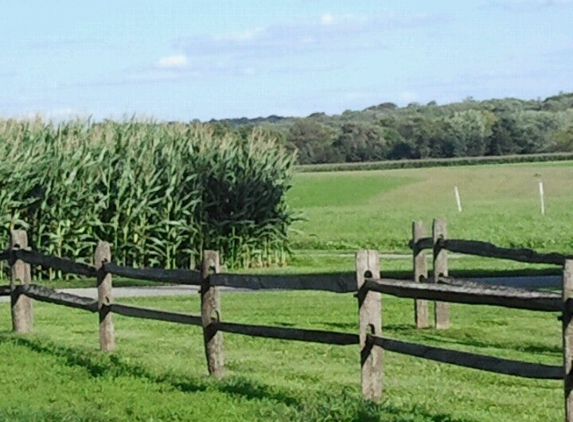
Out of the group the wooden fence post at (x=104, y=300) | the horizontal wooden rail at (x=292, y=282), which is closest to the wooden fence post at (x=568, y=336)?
the horizontal wooden rail at (x=292, y=282)

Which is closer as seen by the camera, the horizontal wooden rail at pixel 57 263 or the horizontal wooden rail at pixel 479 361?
the horizontal wooden rail at pixel 479 361

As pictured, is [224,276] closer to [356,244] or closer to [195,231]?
[195,231]

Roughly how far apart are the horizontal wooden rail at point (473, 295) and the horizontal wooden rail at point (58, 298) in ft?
17.4

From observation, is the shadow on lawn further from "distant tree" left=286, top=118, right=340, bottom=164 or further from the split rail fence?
"distant tree" left=286, top=118, right=340, bottom=164

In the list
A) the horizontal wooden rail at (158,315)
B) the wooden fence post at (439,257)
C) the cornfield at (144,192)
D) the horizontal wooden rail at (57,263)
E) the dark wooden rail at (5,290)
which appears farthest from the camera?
the cornfield at (144,192)

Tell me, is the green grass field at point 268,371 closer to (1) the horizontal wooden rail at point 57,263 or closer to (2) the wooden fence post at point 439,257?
(2) the wooden fence post at point 439,257

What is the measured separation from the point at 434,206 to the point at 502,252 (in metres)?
44.9

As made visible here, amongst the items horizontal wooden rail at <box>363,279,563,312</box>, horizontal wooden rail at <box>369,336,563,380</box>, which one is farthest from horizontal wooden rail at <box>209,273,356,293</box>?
horizontal wooden rail at <box>369,336,563,380</box>

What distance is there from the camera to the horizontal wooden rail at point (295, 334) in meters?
11.7

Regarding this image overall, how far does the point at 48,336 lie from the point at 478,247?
5.37 meters

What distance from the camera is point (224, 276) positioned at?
1286cm

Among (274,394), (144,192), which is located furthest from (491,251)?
(144,192)

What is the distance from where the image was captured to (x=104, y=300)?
50.6 feet

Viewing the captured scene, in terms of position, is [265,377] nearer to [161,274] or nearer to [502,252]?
[161,274]
